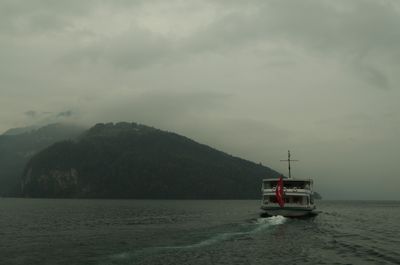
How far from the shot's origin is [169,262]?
40.8m

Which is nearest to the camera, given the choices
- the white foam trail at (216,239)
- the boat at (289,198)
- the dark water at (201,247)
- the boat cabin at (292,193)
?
the dark water at (201,247)

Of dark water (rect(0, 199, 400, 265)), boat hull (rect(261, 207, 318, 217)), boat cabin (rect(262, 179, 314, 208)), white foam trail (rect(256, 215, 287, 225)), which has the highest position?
boat cabin (rect(262, 179, 314, 208))

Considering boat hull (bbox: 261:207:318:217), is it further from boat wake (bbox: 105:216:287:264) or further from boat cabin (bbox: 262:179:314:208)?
boat wake (bbox: 105:216:287:264)

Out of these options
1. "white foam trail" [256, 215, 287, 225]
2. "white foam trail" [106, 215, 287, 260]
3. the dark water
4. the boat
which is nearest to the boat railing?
the boat

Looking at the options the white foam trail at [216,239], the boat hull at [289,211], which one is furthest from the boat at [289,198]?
the white foam trail at [216,239]

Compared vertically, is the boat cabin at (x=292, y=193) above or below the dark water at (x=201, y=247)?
above

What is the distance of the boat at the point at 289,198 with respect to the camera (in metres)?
88.9

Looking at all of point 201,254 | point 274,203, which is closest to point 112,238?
point 201,254

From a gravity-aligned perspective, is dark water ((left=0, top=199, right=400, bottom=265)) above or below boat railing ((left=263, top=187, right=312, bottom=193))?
below

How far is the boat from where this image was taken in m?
88.9

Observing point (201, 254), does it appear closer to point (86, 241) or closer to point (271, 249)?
point (271, 249)

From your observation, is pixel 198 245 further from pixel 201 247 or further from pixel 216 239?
pixel 216 239

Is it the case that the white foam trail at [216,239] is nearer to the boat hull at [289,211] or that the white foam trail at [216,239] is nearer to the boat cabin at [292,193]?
the boat hull at [289,211]

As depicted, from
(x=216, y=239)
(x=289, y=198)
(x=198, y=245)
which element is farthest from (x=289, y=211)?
(x=198, y=245)
